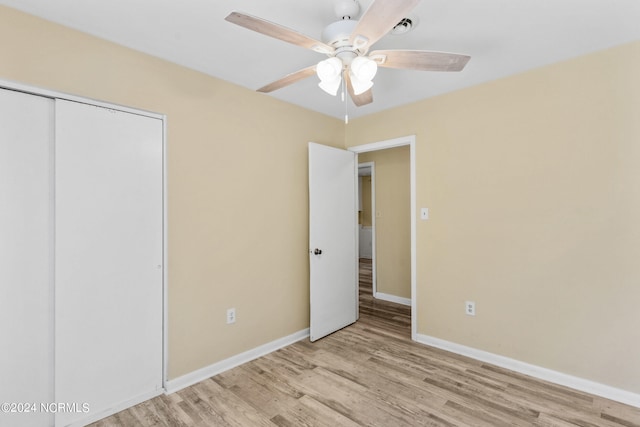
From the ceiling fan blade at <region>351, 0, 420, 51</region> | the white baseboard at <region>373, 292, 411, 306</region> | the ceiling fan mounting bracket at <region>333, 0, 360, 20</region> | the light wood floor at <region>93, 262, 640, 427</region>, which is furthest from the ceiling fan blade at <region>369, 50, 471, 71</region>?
the white baseboard at <region>373, 292, 411, 306</region>

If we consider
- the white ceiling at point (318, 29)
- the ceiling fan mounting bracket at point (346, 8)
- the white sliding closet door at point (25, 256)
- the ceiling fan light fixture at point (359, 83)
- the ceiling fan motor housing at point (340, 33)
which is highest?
the white ceiling at point (318, 29)

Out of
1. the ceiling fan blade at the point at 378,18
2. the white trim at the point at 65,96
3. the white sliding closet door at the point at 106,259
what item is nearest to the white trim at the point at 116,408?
the white sliding closet door at the point at 106,259

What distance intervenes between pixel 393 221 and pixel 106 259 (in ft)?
11.6

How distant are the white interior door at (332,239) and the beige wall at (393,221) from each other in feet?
3.48

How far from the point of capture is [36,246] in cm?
174

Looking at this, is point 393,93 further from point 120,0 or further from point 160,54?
point 120,0

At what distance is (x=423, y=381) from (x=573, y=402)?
96cm

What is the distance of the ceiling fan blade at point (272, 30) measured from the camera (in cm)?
117

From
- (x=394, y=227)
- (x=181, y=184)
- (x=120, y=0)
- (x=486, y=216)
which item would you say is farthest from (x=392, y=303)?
(x=120, y=0)

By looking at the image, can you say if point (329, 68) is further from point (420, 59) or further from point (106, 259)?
point (106, 259)

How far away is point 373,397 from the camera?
83.0 inches

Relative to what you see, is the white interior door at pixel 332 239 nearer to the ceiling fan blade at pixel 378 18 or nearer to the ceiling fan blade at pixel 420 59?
the ceiling fan blade at pixel 420 59

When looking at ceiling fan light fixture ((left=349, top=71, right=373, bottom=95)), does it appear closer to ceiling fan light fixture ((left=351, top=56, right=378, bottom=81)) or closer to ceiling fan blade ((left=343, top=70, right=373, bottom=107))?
ceiling fan light fixture ((left=351, top=56, right=378, bottom=81))

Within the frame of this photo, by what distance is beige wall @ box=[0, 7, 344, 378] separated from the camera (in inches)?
71.5
